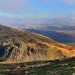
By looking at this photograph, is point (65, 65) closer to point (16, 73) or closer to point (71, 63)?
point (71, 63)

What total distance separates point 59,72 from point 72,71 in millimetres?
2797

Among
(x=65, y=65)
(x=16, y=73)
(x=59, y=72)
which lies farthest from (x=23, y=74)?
(x=65, y=65)

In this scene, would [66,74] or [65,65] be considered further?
[65,65]

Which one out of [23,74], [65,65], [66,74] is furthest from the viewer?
[65,65]

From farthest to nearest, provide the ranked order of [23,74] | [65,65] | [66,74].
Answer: [65,65] → [23,74] → [66,74]

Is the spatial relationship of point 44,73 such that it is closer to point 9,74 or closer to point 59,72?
point 59,72

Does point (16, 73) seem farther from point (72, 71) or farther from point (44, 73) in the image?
point (72, 71)

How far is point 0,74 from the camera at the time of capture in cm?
6550

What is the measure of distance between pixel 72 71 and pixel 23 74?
10502 millimetres

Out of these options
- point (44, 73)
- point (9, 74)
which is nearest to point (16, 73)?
point (9, 74)

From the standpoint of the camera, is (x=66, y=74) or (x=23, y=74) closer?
(x=66, y=74)

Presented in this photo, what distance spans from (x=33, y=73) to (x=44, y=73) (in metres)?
2.62

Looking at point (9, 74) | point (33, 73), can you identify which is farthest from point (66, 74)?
Answer: point (9, 74)

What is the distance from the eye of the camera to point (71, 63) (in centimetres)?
7475
